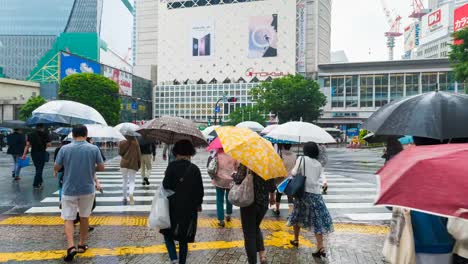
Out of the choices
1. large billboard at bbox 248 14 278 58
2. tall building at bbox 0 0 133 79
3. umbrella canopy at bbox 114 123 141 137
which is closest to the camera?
umbrella canopy at bbox 114 123 141 137

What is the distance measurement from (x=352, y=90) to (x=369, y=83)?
3272 mm

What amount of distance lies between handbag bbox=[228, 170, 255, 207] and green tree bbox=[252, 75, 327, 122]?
43.9m

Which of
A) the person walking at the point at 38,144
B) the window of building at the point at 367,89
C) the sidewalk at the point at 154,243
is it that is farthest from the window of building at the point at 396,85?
the sidewalk at the point at 154,243

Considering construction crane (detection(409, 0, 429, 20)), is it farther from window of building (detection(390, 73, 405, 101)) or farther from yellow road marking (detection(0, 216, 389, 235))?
yellow road marking (detection(0, 216, 389, 235))

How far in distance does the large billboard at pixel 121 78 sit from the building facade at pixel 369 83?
39575 mm

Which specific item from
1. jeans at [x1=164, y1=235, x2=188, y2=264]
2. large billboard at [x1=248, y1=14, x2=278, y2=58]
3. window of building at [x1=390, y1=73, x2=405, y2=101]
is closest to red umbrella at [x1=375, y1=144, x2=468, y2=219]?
jeans at [x1=164, y1=235, x2=188, y2=264]

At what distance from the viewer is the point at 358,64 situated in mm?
76375

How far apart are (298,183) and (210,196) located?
18.2 feet

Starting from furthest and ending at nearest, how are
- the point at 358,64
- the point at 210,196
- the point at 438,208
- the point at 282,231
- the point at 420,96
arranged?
1. the point at 358,64
2. the point at 210,196
3. the point at 282,231
4. the point at 420,96
5. the point at 438,208

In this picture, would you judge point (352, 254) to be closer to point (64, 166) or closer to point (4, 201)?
point (64, 166)

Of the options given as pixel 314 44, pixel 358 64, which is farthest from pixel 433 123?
pixel 314 44

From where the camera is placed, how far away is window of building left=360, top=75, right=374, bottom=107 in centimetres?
7694

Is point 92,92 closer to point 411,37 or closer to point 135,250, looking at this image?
point 135,250

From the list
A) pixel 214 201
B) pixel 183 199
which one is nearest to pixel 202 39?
pixel 214 201
